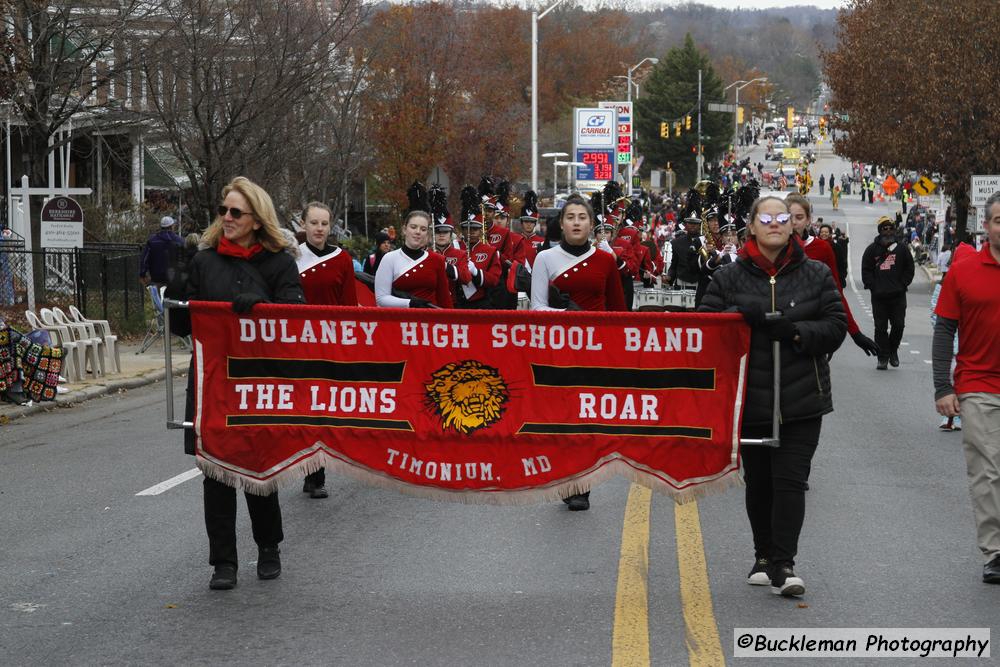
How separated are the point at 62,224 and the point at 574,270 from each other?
1518 centimetres

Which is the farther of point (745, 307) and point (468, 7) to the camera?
point (468, 7)

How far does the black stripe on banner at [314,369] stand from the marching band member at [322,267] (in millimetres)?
2560

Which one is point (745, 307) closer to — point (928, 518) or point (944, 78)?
point (928, 518)

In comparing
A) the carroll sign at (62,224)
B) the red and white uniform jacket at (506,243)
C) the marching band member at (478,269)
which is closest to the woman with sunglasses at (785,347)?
the marching band member at (478,269)

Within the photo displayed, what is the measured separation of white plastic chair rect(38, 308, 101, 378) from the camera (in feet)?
60.8

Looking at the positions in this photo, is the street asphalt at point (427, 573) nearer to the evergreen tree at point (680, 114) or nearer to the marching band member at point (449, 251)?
the marching band member at point (449, 251)

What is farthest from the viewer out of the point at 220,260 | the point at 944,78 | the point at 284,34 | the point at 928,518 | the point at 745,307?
the point at 944,78

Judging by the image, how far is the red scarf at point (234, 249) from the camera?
722cm

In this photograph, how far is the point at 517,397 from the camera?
7.11m

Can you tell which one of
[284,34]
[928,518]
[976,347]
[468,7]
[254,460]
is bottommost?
[928,518]

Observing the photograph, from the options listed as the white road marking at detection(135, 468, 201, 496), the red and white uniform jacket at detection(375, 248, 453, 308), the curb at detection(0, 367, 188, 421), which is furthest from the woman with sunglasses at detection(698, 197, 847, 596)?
the curb at detection(0, 367, 188, 421)

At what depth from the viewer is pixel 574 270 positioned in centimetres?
929

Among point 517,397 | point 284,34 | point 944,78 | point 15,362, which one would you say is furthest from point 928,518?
point 944,78

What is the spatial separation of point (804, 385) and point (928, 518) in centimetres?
285
